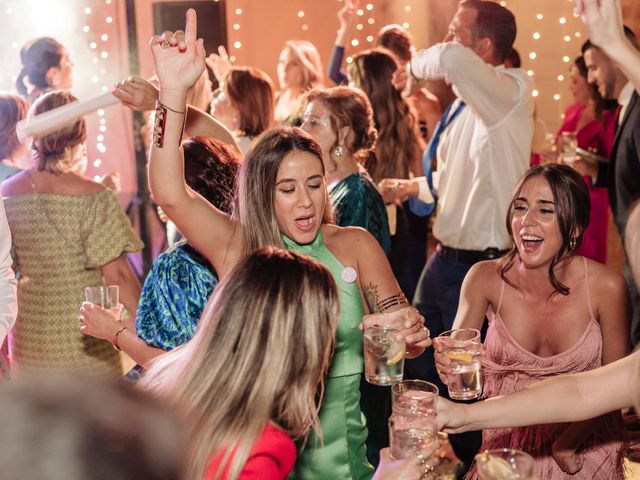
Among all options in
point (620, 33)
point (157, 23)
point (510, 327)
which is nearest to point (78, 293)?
point (510, 327)

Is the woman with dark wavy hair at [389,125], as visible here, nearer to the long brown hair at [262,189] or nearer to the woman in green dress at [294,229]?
the woman in green dress at [294,229]

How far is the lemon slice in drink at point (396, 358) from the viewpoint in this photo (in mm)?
2176

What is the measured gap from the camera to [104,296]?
2.70 metres

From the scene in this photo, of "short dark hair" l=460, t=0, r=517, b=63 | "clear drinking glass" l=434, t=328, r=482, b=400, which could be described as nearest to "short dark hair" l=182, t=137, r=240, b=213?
"clear drinking glass" l=434, t=328, r=482, b=400

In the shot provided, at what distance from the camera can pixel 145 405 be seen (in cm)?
88

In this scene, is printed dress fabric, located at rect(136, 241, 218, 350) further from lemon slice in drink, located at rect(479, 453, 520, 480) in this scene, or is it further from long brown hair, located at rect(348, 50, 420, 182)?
long brown hair, located at rect(348, 50, 420, 182)

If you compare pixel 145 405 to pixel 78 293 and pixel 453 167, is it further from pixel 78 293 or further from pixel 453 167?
pixel 453 167

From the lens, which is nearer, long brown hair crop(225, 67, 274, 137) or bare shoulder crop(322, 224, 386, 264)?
bare shoulder crop(322, 224, 386, 264)

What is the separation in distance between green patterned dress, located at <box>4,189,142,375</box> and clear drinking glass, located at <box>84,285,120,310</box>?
2.61ft

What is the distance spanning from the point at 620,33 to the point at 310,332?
1.49 metres

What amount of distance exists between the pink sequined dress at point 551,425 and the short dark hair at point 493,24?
1679mm

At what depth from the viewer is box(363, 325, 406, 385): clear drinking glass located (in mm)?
2170

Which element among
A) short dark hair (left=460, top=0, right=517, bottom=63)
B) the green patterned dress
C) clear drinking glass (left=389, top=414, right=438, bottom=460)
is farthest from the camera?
short dark hair (left=460, top=0, right=517, bottom=63)

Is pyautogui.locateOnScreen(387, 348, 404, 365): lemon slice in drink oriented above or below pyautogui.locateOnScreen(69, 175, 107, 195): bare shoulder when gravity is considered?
below
